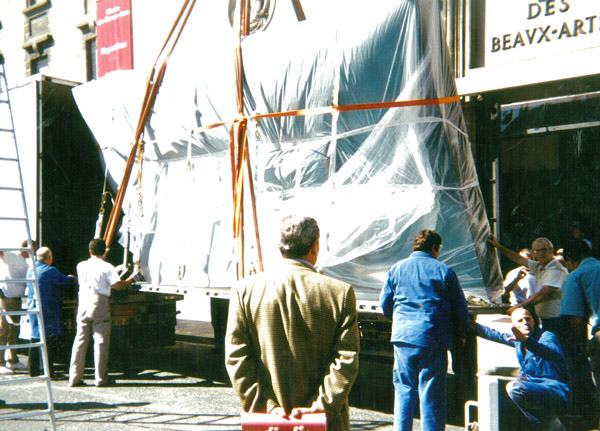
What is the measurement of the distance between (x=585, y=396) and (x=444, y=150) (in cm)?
226

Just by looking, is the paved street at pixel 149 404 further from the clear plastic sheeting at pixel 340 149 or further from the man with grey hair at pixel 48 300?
the clear plastic sheeting at pixel 340 149

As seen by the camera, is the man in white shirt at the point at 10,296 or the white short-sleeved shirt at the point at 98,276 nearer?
the white short-sleeved shirt at the point at 98,276

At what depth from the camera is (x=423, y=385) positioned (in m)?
5.21

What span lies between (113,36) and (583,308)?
14.5m

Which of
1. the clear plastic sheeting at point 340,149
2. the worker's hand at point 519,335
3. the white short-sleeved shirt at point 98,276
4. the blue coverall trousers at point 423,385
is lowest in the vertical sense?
the blue coverall trousers at point 423,385

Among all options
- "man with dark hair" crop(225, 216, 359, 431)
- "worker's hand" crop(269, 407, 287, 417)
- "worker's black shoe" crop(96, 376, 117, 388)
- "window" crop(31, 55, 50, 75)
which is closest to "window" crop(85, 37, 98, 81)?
"window" crop(31, 55, 50, 75)

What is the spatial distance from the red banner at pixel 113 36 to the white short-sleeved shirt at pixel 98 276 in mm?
9826

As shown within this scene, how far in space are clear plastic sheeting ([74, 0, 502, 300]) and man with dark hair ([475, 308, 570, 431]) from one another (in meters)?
1.03

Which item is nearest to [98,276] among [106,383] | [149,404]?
[106,383]

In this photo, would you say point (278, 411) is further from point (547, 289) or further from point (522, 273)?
point (522, 273)

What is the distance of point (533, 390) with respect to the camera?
481 cm

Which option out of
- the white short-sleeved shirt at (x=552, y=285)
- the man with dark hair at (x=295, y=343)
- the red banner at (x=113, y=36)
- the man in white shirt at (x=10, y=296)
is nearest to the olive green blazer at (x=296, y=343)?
the man with dark hair at (x=295, y=343)

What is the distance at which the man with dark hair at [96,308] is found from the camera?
8.34 meters

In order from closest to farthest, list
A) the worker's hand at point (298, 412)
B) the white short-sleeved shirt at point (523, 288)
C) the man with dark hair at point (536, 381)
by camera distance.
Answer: the worker's hand at point (298, 412) < the man with dark hair at point (536, 381) < the white short-sleeved shirt at point (523, 288)
